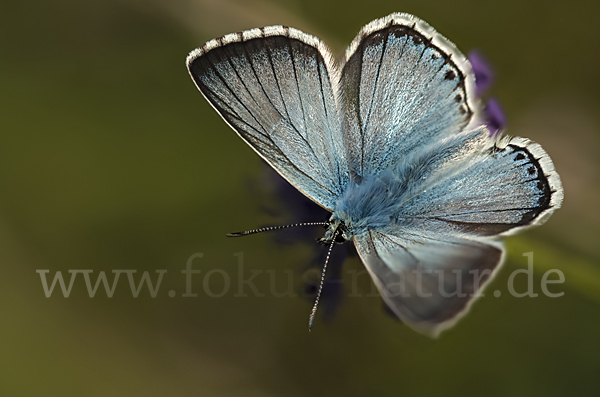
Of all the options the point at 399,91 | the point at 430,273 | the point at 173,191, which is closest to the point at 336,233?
the point at 430,273

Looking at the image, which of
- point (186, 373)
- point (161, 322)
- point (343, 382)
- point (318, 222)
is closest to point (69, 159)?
point (161, 322)

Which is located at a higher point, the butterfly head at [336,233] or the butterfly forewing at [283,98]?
the butterfly forewing at [283,98]

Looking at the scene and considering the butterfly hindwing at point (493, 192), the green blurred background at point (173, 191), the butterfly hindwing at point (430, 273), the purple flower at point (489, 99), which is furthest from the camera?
the green blurred background at point (173, 191)

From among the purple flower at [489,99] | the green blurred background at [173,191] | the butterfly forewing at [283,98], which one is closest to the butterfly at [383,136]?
the butterfly forewing at [283,98]

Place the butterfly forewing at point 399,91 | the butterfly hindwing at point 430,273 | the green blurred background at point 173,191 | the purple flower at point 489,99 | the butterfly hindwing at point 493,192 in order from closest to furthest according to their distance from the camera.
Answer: the butterfly hindwing at point 430,273 < the butterfly hindwing at point 493,192 < the butterfly forewing at point 399,91 < the purple flower at point 489,99 < the green blurred background at point 173,191

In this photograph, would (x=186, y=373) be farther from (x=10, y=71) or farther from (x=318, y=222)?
(x=10, y=71)

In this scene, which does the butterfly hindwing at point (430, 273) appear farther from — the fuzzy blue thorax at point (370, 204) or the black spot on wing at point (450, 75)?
the black spot on wing at point (450, 75)
